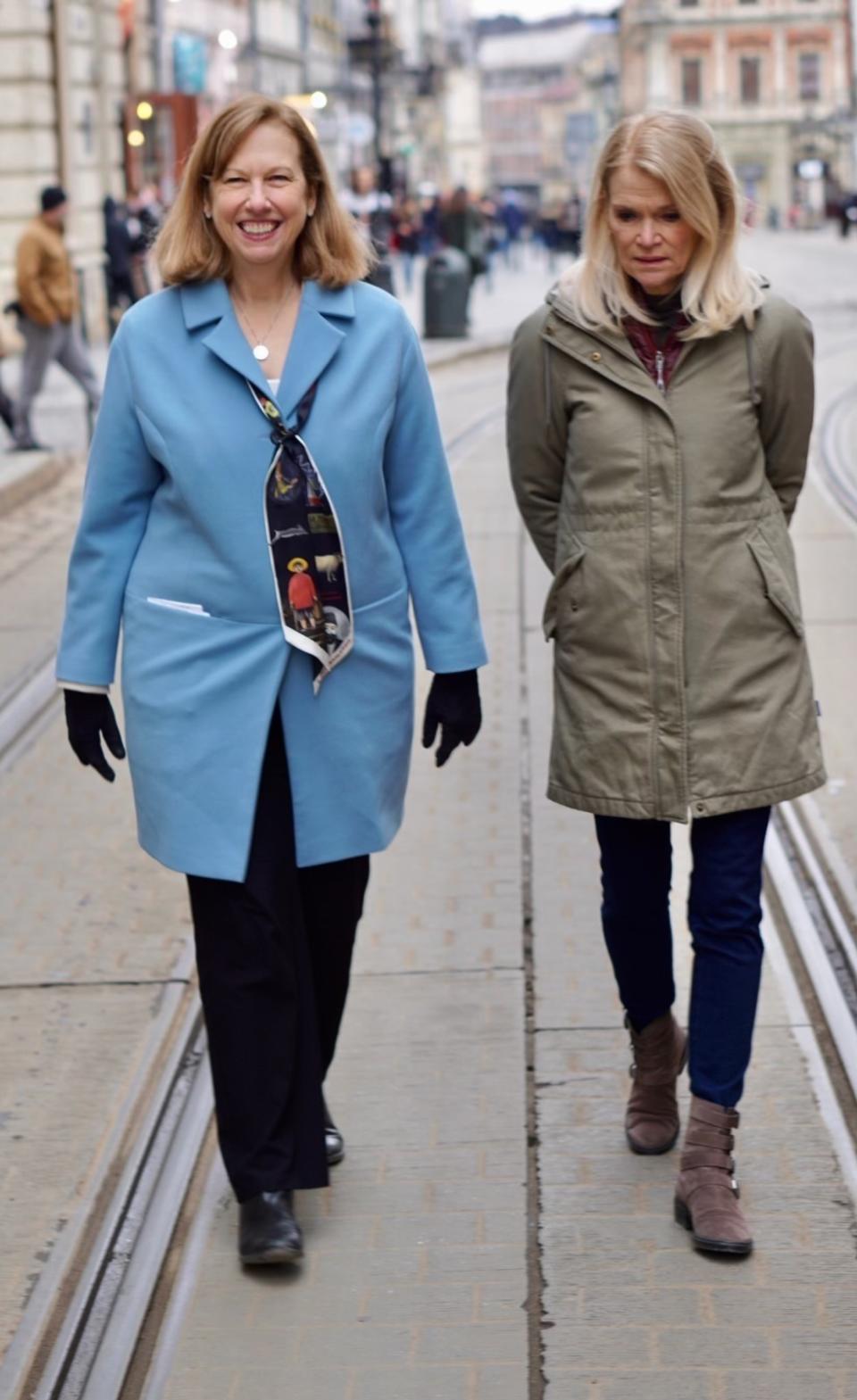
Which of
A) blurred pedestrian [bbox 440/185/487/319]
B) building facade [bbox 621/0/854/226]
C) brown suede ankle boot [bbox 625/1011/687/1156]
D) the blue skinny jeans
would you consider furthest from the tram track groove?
building facade [bbox 621/0/854/226]

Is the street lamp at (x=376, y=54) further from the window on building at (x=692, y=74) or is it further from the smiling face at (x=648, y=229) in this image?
the window on building at (x=692, y=74)

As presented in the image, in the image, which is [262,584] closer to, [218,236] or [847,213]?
[218,236]

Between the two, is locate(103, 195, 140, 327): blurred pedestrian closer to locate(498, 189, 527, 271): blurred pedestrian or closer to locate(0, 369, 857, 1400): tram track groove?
locate(0, 369, 857, 1400): tram track groove

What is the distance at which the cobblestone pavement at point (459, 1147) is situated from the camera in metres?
3.45

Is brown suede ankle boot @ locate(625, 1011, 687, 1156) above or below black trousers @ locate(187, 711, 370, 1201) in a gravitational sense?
below

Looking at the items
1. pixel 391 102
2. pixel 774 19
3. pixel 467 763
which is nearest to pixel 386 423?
pixel 467 763

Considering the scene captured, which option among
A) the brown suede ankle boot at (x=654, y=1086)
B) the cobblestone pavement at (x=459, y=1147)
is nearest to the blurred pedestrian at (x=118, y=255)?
the cobblestone pavement at (x=459, y=1147)

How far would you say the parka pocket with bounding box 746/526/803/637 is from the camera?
12.3 feet

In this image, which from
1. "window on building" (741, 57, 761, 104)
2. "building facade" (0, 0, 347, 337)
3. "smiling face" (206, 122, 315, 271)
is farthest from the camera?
"window on building" (741, 57, 761, 104)

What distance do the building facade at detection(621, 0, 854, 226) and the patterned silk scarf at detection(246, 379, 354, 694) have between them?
11603cm

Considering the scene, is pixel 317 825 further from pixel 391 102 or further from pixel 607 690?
pixel 391 102

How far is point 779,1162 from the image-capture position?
4.11 metres

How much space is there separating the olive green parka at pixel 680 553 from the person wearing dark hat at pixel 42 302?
39.6ft

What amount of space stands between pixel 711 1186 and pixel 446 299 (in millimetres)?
22580
